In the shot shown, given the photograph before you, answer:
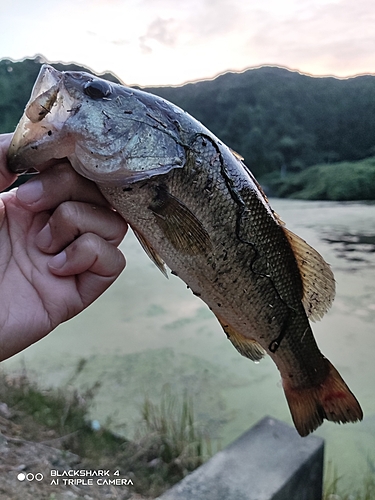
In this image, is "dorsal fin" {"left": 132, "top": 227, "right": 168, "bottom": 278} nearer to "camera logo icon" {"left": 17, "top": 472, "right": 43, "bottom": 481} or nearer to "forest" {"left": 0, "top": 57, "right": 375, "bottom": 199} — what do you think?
"camera logo icon" {"left": 17, "top": 472, "right": 43, "bottom": 481}

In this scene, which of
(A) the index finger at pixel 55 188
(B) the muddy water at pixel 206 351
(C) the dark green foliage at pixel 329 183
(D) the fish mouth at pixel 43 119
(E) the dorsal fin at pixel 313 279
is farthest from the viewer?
(C) the dark green foliage at pixel 329 183

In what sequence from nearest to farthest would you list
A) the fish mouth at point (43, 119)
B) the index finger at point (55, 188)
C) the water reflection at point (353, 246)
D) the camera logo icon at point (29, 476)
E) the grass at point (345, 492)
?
the fish mouth at point (43, 119)
the index finger at point (55, 188)
the camera logo icon at point (29, 476)
the grass at point (345, 492)
the water reflection at point (353, 246)

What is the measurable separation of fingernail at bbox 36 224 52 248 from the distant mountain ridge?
25.1ft

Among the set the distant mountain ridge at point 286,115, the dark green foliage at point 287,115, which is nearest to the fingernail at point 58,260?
the distant mountain ridge at point 286,115

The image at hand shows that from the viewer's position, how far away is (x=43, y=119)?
87 cm

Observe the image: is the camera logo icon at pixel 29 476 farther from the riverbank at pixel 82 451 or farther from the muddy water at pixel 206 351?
the muddy water at pixel 206 351

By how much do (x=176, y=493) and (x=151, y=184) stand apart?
6.43 ft

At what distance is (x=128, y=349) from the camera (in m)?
6.63

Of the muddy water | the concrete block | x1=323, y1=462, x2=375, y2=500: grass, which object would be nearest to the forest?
the muddy water

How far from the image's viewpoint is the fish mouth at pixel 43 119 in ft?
2.84

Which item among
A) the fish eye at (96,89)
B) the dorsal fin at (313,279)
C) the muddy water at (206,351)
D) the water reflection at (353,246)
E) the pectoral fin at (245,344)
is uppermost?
the fish eye at (96,89)

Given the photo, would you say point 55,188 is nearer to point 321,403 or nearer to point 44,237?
point 44,237

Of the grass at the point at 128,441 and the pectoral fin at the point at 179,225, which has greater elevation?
the pectoral fin at the point at 179,225

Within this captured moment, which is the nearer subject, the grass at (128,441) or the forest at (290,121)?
the grass at (128,441)
